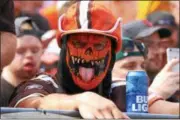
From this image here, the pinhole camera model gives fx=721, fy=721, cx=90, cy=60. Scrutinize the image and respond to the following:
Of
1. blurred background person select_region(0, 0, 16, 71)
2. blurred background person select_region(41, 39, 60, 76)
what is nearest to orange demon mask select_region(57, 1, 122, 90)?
blurred background person select_region(0, 0, 16, 71)

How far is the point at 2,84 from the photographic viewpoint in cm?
558

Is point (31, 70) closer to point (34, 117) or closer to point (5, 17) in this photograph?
point (5, 17)

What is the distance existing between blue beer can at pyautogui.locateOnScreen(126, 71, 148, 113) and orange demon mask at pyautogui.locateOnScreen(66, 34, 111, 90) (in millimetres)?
325

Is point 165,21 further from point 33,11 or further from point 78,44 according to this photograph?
point 78,44

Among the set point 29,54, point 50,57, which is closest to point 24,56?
point 29,54

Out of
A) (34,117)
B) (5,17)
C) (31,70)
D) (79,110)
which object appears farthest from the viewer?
(31,70)

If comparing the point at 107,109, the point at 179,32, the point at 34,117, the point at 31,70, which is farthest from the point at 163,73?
the point at 34,117

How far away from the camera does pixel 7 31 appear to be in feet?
13.9

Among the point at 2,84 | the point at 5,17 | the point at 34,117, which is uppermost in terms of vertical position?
the point at 5,17

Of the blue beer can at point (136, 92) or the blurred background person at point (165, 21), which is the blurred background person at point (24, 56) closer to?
the blurred background person at point (165, 21)

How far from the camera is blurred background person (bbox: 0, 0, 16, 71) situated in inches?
166

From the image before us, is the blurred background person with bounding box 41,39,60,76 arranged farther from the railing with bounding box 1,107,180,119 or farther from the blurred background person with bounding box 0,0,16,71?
the railing with bounding box 1,107,180,119

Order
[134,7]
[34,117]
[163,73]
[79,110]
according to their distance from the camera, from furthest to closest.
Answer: [134,7]
[163,73]
[79,110]
[34,117]

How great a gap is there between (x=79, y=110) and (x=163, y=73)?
7.45 ft
